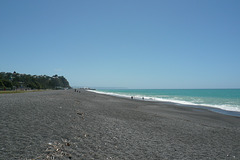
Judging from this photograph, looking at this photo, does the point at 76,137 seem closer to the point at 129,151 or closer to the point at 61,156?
the point at 61,156

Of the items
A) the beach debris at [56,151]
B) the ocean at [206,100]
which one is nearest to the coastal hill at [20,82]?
the ocean at [206,100]

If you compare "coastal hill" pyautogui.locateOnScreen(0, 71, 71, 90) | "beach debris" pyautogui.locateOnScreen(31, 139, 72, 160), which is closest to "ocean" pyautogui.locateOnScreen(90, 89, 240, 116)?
"beach debris" pyautogui.locateOnScreen(31, 139, 72, 160)

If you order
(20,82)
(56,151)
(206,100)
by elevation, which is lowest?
(206,100)

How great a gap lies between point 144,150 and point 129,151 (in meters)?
0.75

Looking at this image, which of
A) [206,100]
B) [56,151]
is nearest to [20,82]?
[206,100]

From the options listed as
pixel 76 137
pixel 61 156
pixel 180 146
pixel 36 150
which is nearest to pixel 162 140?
pixel 180 146

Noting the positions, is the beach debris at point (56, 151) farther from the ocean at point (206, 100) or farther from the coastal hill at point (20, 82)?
the coastal hill at point (20, 82)

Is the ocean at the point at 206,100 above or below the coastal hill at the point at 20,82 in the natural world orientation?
below

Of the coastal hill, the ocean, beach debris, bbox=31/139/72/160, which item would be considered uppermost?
the coastal hill

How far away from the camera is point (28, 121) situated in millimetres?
9242

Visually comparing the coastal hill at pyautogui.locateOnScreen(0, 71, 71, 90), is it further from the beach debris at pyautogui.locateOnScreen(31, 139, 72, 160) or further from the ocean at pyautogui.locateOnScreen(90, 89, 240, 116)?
the beach debris at pyautogui.locateOnScreen(31, 139, 72, 160)

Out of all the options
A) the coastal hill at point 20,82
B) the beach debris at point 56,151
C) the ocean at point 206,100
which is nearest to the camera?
the beach debris at point 56,151

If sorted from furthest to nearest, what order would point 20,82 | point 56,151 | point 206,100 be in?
point 20,82
point 206,100
point 56,151

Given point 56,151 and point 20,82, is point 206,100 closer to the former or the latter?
point 56,151
